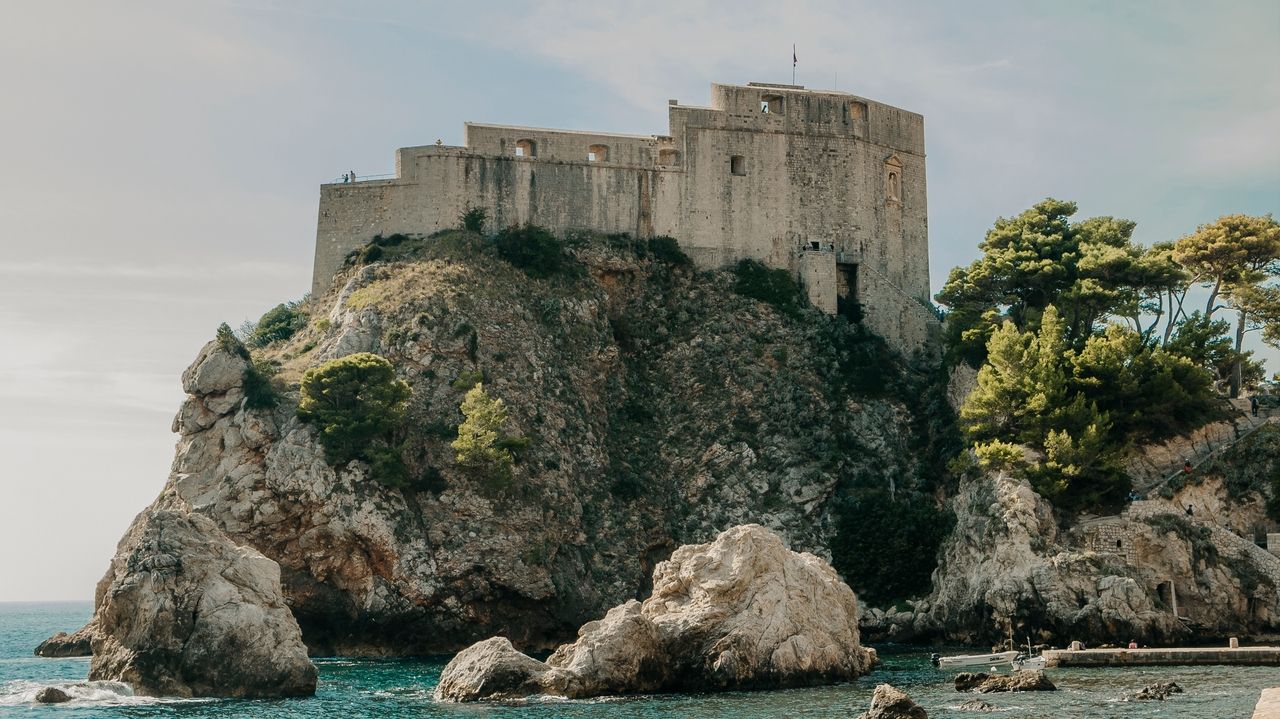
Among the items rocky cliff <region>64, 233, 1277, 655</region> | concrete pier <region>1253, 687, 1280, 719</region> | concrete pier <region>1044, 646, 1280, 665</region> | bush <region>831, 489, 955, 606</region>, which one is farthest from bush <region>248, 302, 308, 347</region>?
concrete pier <region>1253, 687, 1280, 719</region>

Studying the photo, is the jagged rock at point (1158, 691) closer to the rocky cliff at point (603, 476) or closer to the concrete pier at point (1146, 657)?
the concrete pier at point (1146, 657)

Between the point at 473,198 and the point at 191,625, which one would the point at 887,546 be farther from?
the point at 191,625

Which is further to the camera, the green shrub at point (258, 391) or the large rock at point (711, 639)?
the green shrub at point (258, 391)

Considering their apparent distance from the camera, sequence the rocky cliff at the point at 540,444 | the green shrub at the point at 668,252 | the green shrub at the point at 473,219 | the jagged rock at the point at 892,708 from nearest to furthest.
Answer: the jagged rock at the point at 892,708 < the rocky cliff at the point at 540,444 < the green shrub at the point at 473,219 < the green shrub at the point at 668,252

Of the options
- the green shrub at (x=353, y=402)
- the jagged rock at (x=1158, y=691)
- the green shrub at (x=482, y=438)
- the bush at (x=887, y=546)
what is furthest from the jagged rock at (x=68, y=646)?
the jagged rock at (x=1158, y=691)

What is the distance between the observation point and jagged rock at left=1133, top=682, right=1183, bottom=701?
3366cm

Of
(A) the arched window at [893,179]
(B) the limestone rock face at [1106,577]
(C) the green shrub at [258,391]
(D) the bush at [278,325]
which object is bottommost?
(B) the limestone rock face at [1106,577]

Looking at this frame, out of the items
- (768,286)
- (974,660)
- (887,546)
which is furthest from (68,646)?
(974,660)

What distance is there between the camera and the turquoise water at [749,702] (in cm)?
3234

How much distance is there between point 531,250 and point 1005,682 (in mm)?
27627

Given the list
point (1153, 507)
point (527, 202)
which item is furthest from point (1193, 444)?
point (527, 202)

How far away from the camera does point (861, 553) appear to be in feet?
171

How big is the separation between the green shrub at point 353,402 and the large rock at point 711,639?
13361 mm

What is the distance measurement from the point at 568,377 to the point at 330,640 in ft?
41.9
